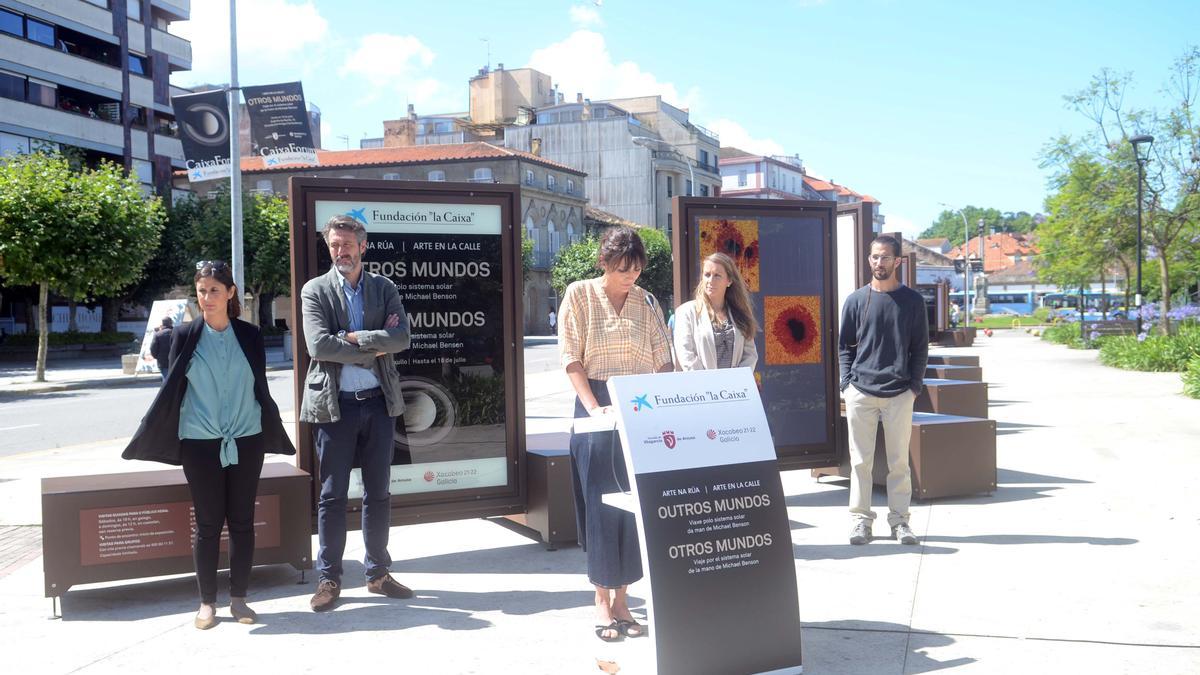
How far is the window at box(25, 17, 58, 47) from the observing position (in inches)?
1706

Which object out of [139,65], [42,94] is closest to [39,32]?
[42,94]

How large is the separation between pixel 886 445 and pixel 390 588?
3129mm

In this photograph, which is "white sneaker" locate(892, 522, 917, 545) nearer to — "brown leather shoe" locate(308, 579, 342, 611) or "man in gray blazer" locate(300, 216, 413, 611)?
"man in gray blazer" locate(300, 216, 413, 611)

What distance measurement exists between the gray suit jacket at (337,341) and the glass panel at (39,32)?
149 feet

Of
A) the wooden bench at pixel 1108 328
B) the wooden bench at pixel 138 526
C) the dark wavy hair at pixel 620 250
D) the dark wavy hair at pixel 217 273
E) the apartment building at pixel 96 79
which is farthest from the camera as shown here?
the apartment building at pixel 96 79

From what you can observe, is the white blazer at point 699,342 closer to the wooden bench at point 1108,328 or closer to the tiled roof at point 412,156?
the wooden bench at point 1108,328

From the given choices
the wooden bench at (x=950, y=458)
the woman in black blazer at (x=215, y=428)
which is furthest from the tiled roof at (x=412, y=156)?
the woman in black blazer at (x=215, y=428)

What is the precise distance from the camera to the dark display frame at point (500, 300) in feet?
20.2

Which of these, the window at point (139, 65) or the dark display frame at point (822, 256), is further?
the window at point (139, 65)

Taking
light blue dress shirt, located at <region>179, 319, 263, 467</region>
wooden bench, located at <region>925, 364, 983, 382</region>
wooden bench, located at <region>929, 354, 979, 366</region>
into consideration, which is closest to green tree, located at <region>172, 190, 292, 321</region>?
wooden bench, located at <region>929, 354, 979, 366</region>

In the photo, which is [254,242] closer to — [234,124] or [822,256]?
[234,124]

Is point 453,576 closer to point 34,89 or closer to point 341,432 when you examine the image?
point 341,432

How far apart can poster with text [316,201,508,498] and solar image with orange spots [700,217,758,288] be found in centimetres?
184

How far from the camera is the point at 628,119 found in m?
83.9
